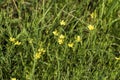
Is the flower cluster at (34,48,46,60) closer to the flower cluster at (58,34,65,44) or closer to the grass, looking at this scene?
the grass

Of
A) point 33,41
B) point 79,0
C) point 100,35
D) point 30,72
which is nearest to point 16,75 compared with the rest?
point 30,72

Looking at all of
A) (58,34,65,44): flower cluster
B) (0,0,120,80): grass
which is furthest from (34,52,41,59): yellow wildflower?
(58,34,65,44): flower cluster

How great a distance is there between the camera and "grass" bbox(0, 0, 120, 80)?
7.23 ft

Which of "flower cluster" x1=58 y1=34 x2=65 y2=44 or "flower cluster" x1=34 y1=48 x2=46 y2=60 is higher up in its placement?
"flower cluster" x1=58 y1=34 x2=65 y2=44

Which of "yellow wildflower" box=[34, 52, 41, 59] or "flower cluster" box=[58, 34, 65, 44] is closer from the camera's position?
"yellow wildflower" box=[34, 52, 41, 59]

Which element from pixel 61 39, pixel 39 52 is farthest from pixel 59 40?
pixel 39 52

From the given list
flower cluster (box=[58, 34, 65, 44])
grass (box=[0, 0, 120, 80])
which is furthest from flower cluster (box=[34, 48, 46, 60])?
flower cluster (box=[58, 34, 65, 44])

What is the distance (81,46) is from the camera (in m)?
2.38

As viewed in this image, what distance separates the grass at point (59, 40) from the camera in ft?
7.23

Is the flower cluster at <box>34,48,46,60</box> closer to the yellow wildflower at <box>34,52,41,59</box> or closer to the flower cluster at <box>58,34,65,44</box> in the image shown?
the yellow wildflower at <box>34,52,41,59</box>

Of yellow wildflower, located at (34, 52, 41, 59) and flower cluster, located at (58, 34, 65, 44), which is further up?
flower cluster, located at (58, 34, 65, 44)

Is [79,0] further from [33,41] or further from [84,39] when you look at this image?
[33,41]

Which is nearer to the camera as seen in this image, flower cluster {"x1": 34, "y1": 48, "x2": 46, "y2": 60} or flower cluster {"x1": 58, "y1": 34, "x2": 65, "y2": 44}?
flower cluster {"x1": 34, "y1": 48, "x2": 46, "y2": 60}

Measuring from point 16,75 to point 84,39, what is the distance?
2.23 feet
